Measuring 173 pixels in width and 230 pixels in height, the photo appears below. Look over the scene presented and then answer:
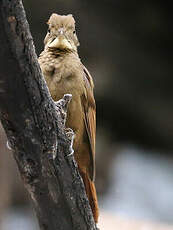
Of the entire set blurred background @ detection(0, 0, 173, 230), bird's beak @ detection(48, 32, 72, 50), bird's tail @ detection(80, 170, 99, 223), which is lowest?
blurred background @ detection(0, 0, 173, 230)

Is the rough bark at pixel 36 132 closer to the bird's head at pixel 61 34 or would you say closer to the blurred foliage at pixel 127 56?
the bird's head at pixel 61 34

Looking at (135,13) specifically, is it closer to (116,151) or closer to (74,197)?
(116,151)

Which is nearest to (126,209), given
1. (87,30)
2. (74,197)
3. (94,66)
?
(94,66)

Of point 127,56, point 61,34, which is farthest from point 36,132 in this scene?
point 127,56

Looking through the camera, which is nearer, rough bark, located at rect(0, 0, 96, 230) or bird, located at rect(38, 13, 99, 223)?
rough bark, located at rect(0, 0, 96, 230)

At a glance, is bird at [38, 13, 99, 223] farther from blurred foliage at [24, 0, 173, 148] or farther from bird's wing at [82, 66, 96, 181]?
blurred foliage at [24, 0, 173, 148]

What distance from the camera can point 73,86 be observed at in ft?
10.2

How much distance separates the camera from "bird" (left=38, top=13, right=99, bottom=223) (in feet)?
10.1

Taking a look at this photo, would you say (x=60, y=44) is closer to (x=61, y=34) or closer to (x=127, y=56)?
(x=61, y=34)

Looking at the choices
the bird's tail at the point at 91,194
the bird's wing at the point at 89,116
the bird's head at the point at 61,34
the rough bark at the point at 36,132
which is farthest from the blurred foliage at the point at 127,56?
the rough bark at the point at 36,132

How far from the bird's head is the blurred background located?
8.82 ft

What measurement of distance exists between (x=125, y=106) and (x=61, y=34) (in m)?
5.12

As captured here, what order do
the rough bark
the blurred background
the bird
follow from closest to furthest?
the rough bark → the bird → the blurred background

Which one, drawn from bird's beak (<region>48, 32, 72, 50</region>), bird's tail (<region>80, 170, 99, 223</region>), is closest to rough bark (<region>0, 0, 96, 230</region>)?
bird's tail (<region>80, 170, 99, 223</region>)
